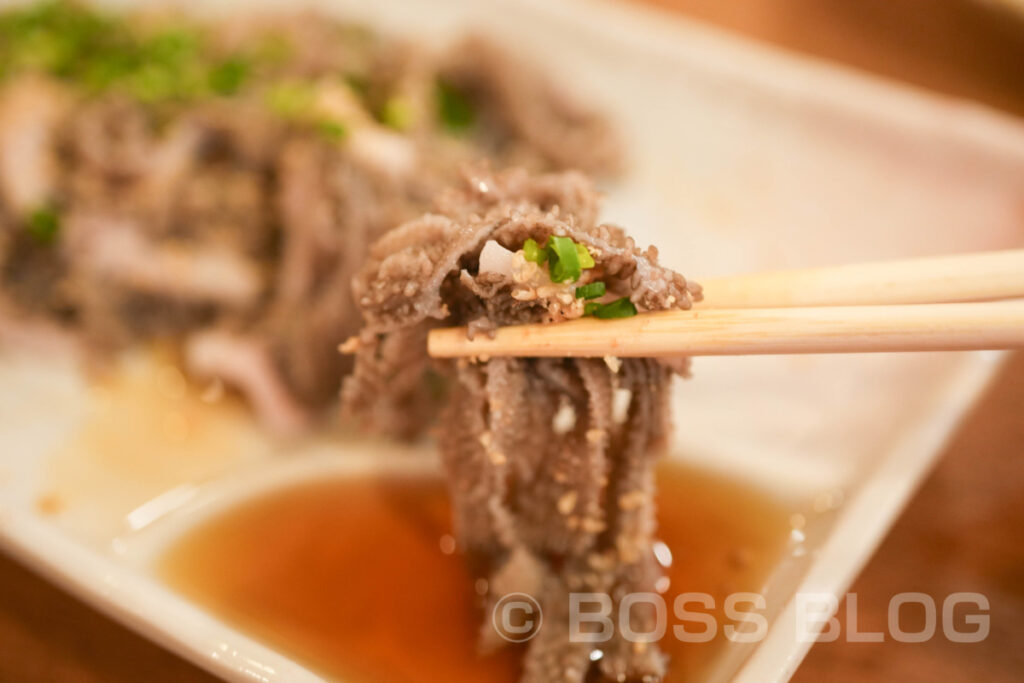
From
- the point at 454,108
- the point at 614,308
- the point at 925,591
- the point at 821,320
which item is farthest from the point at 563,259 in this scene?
the point at 454,108

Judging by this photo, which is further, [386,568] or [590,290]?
[386,568]

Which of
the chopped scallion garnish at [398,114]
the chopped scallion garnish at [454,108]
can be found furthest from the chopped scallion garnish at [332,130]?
the chopped scallion garnish at [454,108]

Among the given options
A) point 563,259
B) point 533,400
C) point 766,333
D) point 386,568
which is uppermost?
point 563,259

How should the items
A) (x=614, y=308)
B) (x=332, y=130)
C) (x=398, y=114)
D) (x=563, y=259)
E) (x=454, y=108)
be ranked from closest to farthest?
(x=563, y=259)
(x=614, y=308)
(x=332, y=130)
(x=398, y=114)
(x=454, y=108)

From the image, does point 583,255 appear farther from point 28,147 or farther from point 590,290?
point 28,147

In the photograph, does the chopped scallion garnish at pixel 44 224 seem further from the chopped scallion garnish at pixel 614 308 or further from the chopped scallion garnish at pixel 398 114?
the chopped scallion garnish at pixel 614 308

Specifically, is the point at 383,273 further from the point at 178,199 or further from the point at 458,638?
the point at 178,199

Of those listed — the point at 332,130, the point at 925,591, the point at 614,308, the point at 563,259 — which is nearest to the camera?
the point at 563,259

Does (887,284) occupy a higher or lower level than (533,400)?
higher

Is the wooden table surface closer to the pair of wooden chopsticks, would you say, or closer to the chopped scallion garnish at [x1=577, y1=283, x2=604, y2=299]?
the pair of wooden chopsticks

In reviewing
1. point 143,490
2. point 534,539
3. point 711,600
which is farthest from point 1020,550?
point 143,490
